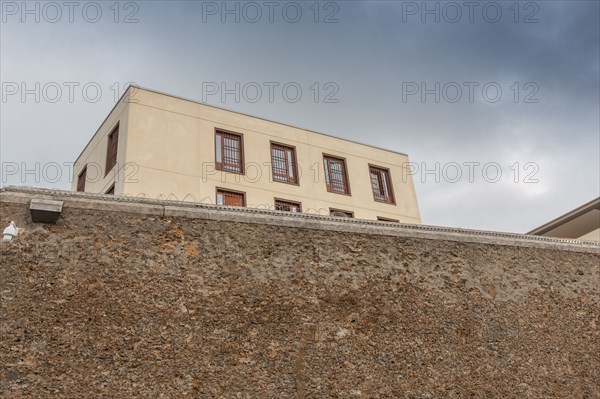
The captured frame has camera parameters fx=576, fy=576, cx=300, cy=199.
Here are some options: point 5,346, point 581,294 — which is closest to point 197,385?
point 5,346

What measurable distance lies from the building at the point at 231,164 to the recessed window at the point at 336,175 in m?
0.04

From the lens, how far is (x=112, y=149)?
16625mm

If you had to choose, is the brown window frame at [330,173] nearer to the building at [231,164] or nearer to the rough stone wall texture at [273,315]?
the building at [231,164]

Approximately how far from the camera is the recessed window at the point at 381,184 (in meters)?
20.0

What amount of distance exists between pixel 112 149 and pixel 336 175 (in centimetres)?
713

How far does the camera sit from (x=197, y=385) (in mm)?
6043

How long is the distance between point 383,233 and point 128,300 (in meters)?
3.59

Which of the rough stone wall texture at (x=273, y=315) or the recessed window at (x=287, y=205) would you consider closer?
the rough stone wall texture at (x=273, y=315)

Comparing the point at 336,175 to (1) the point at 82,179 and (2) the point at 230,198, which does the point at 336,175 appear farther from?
(1) the point at 82,179

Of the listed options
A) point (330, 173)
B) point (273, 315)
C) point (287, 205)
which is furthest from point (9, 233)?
point (330, 173)

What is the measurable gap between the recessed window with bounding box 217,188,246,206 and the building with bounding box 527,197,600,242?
960cm

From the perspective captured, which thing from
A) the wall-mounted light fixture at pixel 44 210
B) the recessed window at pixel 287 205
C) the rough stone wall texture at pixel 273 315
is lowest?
the rough stone wall texture at pixel 273 315

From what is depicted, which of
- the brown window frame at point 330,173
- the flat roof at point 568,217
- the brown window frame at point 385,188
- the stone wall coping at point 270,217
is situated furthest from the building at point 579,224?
the stone wall coping at point 270,217

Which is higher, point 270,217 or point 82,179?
point 82,179
